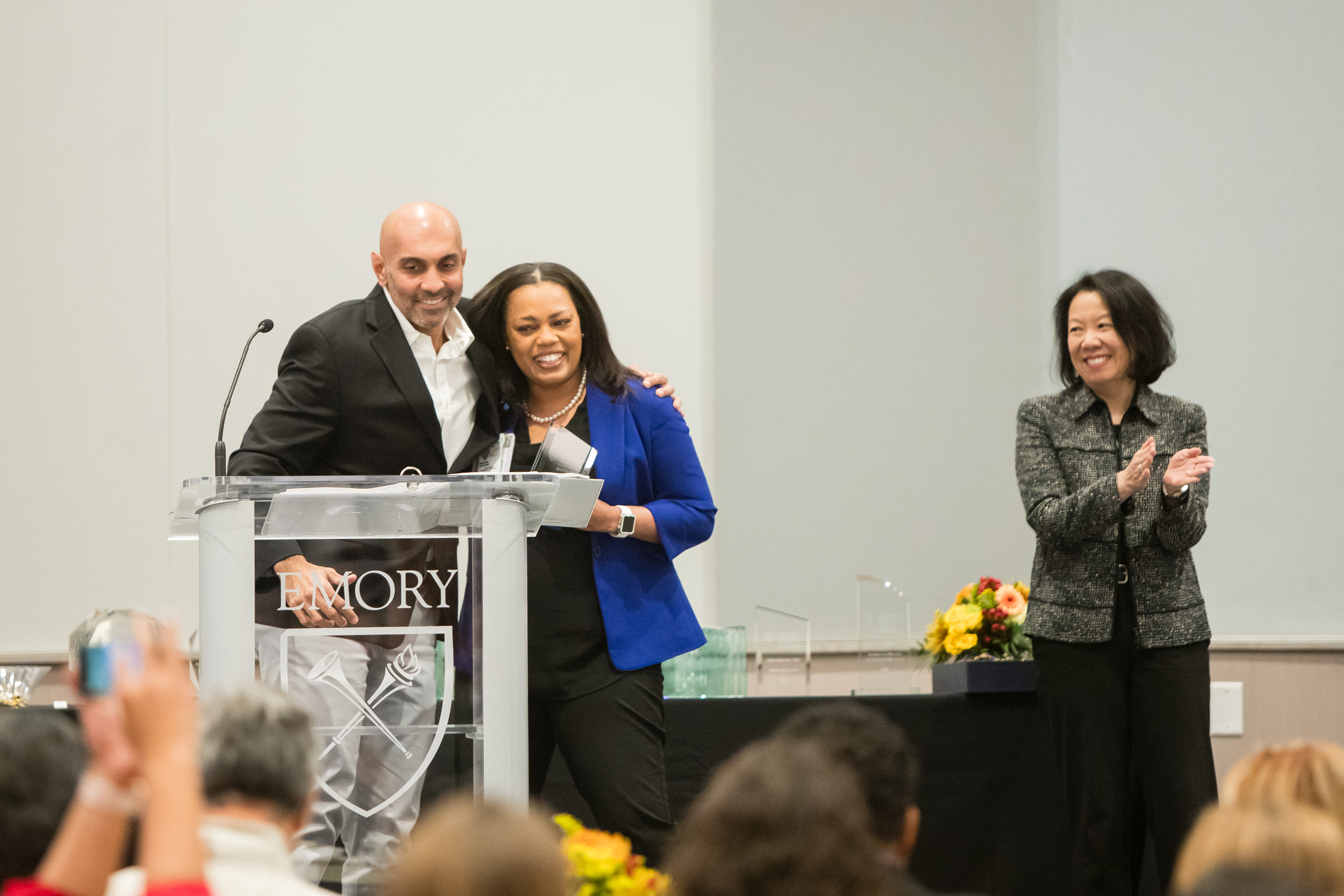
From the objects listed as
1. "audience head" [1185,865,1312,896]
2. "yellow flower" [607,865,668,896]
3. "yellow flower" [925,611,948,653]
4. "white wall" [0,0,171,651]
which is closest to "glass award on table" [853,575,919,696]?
"yellow flower" [925,611,948,653]

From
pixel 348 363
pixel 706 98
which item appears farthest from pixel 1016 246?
pixel 348 363

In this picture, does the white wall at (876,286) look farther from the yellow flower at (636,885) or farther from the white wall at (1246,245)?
the yellow flower at (636,885)

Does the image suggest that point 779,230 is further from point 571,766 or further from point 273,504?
point 273,504

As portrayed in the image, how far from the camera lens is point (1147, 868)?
359cm

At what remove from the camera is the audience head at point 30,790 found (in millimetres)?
1345

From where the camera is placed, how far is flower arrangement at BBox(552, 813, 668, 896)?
1854 mm

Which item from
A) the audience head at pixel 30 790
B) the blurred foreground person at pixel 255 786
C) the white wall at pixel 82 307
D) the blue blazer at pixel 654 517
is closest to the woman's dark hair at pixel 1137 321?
the blue blazer at pixel 654 517

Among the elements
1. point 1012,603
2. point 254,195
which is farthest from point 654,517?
point 254,195

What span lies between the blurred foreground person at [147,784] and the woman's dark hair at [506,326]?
1.71m

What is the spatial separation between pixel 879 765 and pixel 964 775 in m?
2.21

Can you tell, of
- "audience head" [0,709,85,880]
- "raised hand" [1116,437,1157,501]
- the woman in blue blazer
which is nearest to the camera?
"audience head" [0,709,85,880]

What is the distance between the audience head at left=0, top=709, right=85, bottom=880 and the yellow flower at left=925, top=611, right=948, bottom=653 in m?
2.91

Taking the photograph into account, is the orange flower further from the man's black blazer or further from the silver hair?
the silver hair

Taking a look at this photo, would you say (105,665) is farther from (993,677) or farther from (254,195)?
(254,195)
